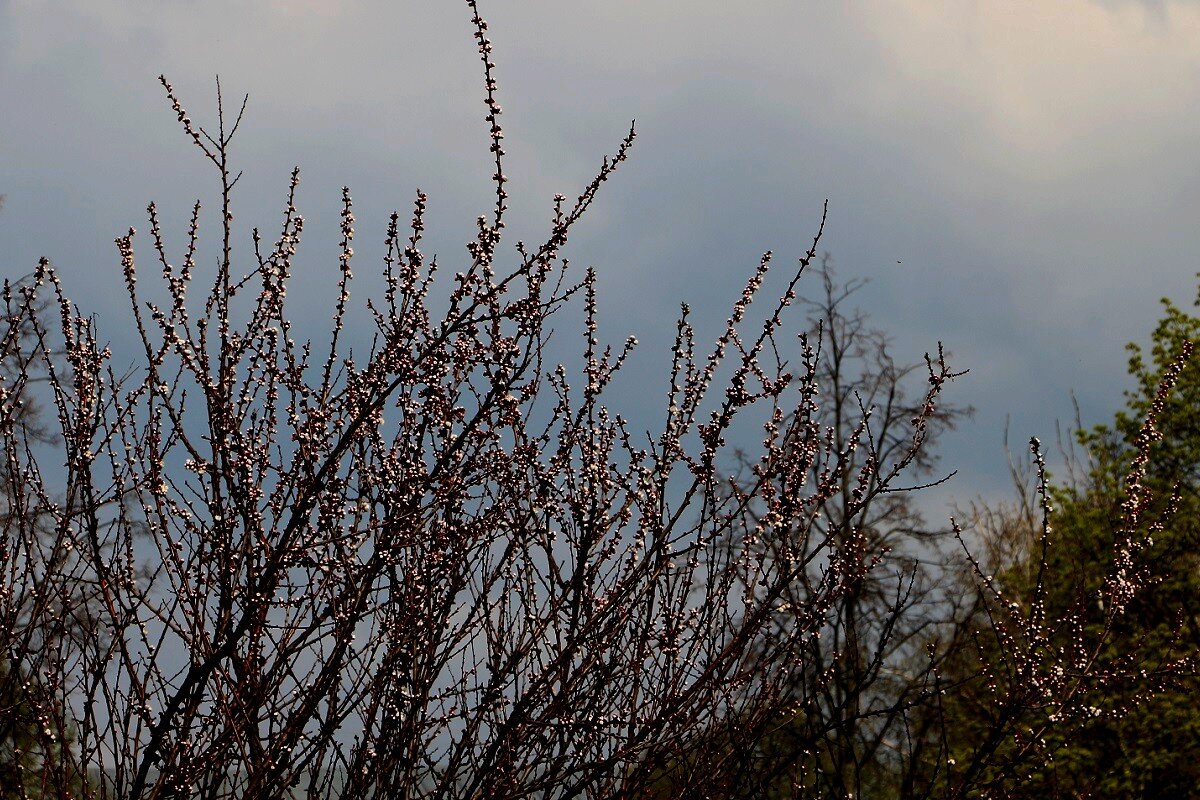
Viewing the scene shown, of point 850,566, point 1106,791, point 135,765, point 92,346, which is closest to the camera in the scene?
point 135,765

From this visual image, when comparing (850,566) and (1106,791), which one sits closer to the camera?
(850,566)

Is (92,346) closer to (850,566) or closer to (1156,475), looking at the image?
(850,566)

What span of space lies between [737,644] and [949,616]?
43.1ft

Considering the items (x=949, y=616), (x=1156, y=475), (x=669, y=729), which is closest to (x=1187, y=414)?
(x=1156, y=475)

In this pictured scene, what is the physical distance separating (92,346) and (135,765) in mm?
1532

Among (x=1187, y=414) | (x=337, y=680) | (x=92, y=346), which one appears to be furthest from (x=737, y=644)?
(x=1187, y=414)

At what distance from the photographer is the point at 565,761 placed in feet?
12.4

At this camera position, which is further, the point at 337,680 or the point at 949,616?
the point at 949,616

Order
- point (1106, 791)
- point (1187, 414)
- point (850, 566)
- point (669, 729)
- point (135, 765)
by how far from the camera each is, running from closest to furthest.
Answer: point (135, 765) → point (669, 729) → point (850, 566) → point (1106, 791) → point (1187, 414)

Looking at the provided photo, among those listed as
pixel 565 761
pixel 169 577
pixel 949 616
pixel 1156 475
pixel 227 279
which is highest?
pixel 1156 475

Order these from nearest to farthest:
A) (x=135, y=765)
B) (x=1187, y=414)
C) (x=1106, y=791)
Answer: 1. (x=135, y=765)
2. (x=1106, y=791)
3. (x=1187, y=414)

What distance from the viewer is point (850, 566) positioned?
4.50 metres

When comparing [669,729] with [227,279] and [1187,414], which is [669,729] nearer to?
[227,279]

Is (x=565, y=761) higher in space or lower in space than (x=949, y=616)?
lower
